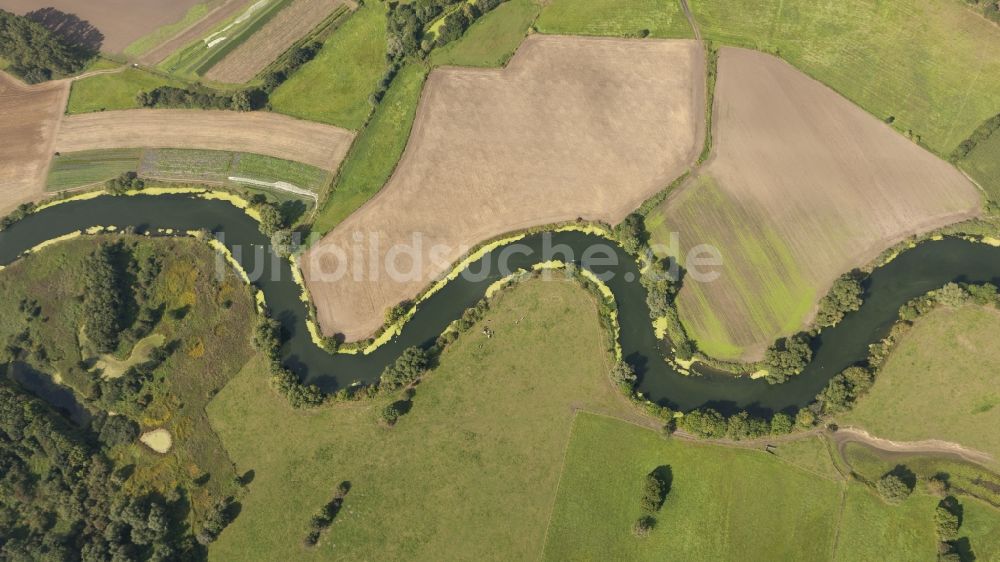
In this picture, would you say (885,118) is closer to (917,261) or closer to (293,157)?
(917,261)

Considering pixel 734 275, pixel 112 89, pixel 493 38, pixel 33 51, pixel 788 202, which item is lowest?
pixel 734 275

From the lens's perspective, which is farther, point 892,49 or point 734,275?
point 892,49

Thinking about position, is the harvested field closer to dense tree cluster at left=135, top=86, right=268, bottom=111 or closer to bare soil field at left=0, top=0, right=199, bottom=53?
dense tree cluster at left=135, top=86, right=268, bottom=111

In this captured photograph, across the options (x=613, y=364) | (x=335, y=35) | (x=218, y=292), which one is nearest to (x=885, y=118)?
(x=613, y=364)

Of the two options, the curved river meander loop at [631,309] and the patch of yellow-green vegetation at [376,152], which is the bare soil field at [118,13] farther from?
the patch of yellow-green vegetation at [376,152]

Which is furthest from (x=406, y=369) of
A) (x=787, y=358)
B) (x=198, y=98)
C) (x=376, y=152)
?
(x=198, y=98)

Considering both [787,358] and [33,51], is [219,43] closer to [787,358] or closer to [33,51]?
[33,51]
